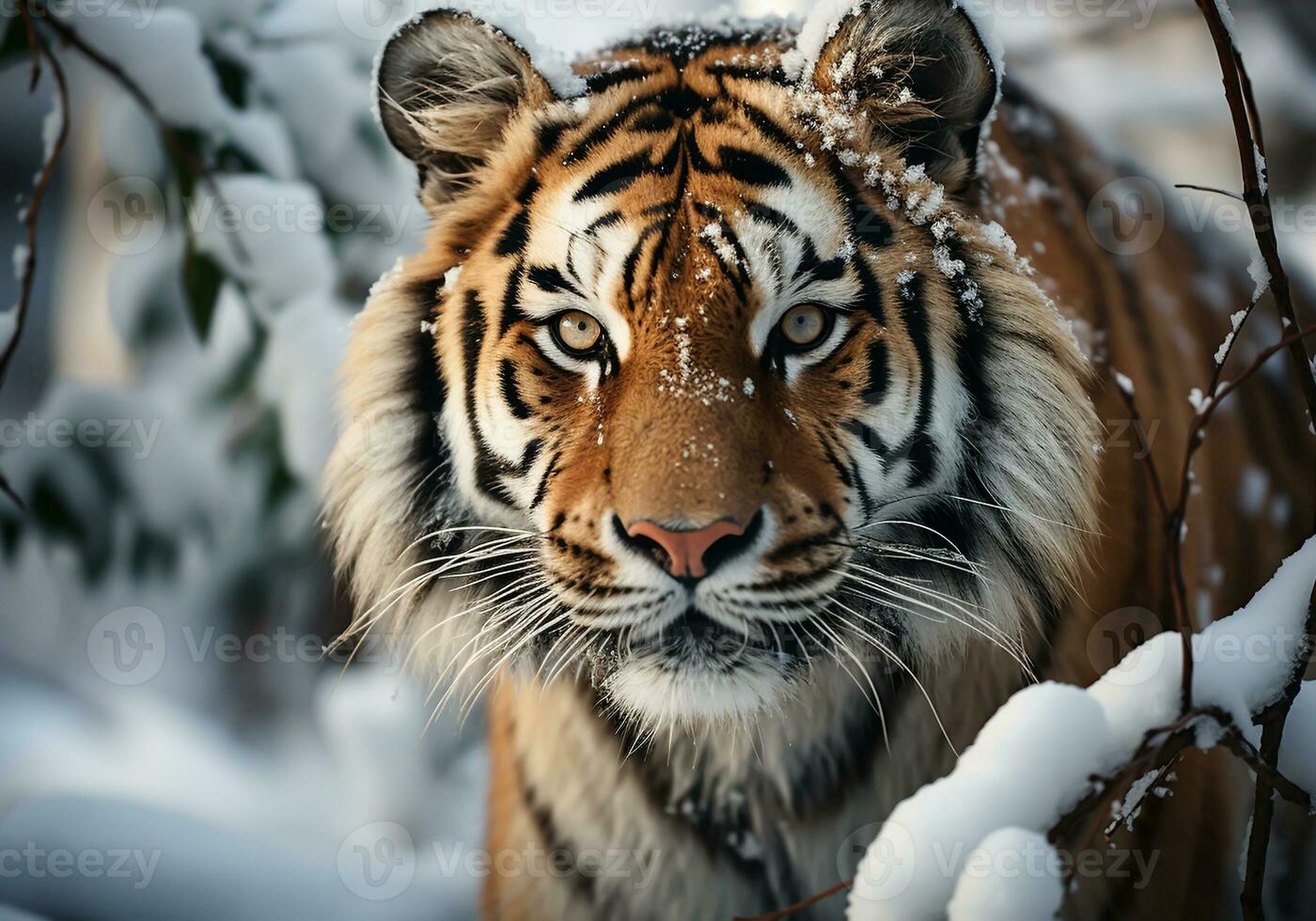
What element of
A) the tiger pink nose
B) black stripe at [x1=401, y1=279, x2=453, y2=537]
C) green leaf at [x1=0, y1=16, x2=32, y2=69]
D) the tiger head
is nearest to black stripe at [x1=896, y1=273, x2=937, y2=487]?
the tiger head

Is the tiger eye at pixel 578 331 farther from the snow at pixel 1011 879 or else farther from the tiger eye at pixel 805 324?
the snow at pixel 1011 879

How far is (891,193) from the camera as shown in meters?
1.02

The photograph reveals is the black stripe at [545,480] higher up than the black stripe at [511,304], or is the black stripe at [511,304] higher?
the black stripe at [511,304]

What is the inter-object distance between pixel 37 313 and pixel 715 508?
5.16 ft

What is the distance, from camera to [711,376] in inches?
36.1

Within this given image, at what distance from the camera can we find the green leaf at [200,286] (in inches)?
71.4

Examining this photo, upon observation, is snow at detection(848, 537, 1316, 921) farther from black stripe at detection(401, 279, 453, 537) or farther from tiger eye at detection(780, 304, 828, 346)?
black stripe at detection(401, 279, 453, 537)

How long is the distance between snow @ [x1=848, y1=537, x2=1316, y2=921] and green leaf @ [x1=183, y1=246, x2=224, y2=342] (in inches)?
59.5

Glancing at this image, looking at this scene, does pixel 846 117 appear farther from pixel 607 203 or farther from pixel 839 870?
pixel 839 870

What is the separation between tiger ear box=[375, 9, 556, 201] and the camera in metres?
1.06

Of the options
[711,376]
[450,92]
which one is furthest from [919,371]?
[450,92]

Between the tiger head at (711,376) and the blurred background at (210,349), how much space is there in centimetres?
69

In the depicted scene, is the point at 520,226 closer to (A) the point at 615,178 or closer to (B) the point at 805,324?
(A) the point at 615,178

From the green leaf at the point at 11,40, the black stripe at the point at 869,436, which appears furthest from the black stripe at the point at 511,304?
the green leaf at the point at 11,40
